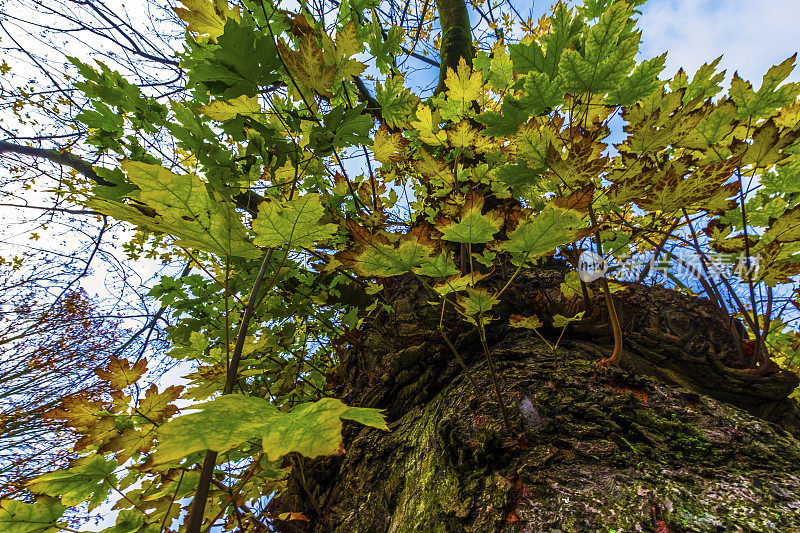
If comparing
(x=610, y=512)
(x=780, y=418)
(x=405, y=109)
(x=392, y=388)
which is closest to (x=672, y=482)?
(x=610, y=512)

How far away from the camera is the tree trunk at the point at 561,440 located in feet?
1.96

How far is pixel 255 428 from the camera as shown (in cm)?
45

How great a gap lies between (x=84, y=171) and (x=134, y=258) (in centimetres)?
94

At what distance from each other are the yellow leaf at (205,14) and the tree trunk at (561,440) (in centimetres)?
132

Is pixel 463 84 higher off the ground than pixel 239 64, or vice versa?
pixel 463 84

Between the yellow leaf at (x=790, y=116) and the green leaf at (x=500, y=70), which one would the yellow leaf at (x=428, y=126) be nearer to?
the green leaf at (x=500, y=70)

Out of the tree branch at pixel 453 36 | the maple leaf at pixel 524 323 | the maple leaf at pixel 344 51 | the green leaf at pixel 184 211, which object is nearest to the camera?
the green leaf at pixel 184 211

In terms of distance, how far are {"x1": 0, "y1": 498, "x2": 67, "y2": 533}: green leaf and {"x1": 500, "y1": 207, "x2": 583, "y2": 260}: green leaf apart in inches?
44.2

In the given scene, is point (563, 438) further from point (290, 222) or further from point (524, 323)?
point (290, 222)

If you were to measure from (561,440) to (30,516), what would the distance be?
1165 mm

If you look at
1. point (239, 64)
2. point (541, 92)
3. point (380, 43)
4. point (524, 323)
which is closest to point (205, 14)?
point (239, 64)

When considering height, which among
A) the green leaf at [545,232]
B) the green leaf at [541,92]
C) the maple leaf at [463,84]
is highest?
the maple leaf at [463,84]

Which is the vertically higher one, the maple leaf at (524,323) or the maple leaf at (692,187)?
the maple leaf at (692,187)

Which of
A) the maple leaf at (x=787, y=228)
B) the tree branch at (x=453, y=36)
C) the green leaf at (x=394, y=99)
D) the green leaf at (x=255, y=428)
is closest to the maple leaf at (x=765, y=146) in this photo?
the maple leaf at (x=787, y=228)
